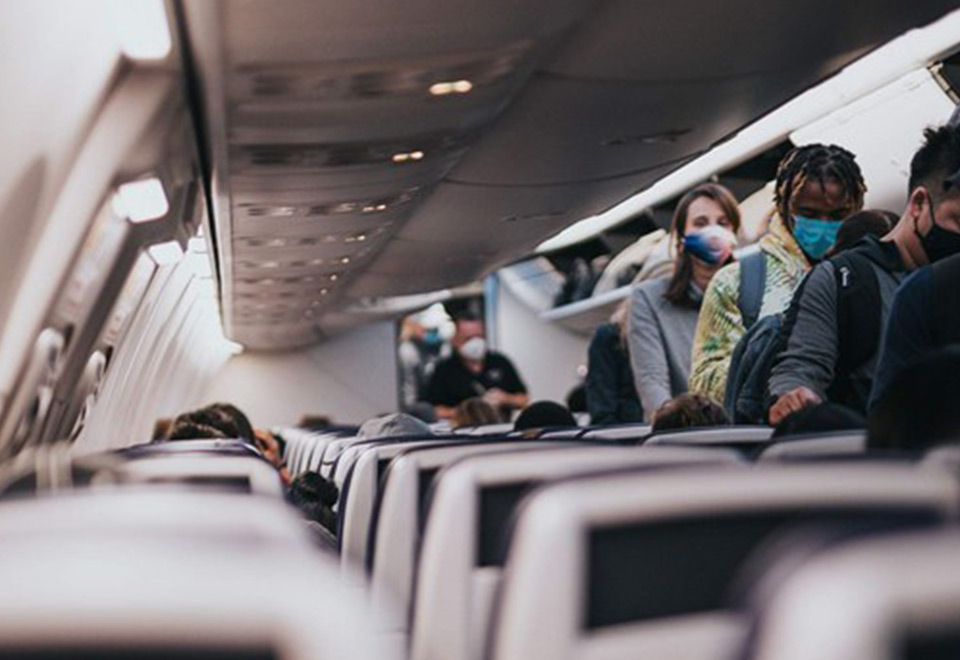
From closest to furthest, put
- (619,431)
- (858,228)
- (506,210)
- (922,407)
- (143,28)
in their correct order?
(922,407) < (619,431) < (143,28) < (858,228) < (506,210)

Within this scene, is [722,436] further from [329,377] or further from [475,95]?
[329,377]

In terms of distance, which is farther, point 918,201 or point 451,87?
point 451,87

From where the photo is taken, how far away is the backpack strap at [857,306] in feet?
19.5

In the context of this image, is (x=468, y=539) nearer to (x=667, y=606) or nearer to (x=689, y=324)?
(x=667, y=606)

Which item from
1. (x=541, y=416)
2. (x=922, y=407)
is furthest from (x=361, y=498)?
(x=541, y=416)

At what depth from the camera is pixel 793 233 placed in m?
7.16

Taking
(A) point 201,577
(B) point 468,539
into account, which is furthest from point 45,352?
(A) point 201,577

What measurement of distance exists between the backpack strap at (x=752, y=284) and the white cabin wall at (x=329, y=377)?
86.2ft

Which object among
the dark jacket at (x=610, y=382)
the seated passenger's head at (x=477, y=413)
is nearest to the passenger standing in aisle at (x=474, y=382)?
the seated passenger's head at (x=477, y=413)

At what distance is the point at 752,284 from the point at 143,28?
2758mm

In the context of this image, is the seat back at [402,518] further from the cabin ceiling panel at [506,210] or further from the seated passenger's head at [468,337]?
the seated passenger's head at [468,337]

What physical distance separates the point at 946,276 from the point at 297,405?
29.4 m

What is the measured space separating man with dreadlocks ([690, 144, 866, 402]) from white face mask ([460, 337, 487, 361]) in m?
13.0

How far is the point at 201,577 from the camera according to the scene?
1471mm
